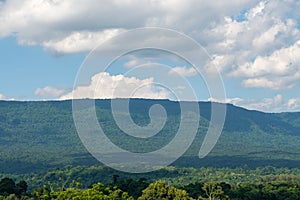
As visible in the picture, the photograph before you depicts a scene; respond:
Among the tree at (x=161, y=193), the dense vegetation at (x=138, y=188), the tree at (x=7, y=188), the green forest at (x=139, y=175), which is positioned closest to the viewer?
the dense vegetation at (x=138, y=188)

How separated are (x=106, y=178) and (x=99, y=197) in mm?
65686

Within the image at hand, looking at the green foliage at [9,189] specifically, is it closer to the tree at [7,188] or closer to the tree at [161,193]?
the tree at [7,188]

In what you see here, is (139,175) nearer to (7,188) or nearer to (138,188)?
(138,188)

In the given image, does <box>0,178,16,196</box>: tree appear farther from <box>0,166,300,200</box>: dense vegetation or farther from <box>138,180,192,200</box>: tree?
<box>138,180,192,200</box>: tree

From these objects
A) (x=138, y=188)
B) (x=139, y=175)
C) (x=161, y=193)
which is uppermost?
(x=161, y=193)

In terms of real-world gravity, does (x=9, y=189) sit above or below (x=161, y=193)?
below

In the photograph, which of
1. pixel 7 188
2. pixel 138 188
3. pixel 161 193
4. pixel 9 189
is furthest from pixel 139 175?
pixel 161 193

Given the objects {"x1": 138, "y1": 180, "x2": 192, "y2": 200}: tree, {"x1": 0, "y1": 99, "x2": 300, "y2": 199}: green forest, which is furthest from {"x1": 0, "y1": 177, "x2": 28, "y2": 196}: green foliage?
{"x1": 138, "y1": 180, "x2": 192, "y2": 200}: tree

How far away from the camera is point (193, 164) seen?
133625 mm

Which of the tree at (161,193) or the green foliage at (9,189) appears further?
the green foliage at (9,189)

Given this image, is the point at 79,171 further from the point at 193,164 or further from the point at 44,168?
the point at 193,164

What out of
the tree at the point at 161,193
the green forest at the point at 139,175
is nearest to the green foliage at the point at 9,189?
the green forest at the point at 139,175

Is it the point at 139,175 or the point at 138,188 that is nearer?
the point at 138,188

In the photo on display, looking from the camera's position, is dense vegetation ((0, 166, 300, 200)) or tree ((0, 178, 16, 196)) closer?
dense vegetation ((0, 166, 300, 200))
